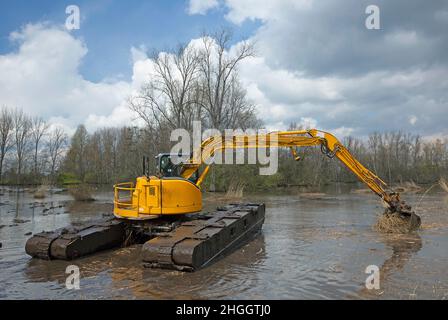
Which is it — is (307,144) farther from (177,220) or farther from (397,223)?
(177,220)

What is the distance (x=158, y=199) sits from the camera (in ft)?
31.7

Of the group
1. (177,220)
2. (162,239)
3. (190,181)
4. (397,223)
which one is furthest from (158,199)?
(397,223)

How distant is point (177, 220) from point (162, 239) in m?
1.91

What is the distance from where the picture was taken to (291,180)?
158ft

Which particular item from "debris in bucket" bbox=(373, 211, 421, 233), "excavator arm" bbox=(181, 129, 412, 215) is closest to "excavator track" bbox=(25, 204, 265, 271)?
"excavator arm" bbox=(181, 129, 412, 215)

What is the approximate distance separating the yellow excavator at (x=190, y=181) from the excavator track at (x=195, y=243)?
2.30ft

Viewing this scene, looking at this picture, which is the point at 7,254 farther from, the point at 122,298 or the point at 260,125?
the point at 260,125

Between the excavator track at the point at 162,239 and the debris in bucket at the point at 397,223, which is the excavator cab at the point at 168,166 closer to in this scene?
the excavator track at the point at 162,239

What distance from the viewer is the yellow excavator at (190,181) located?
9.72 meters
